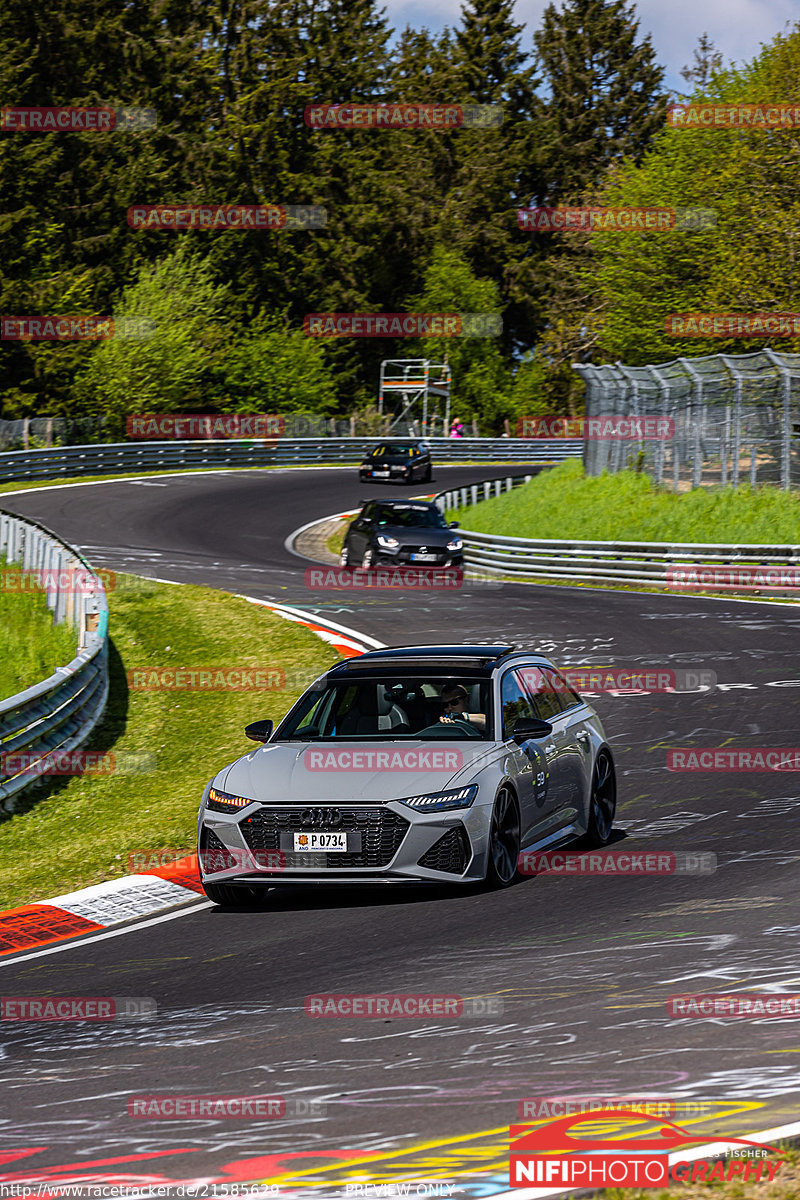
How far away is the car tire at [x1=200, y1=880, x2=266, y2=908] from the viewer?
9.67 metres

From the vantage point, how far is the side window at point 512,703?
33.5 feet

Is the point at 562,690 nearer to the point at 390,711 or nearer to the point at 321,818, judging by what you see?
the point at 390,711

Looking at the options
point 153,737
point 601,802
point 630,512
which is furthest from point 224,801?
point 630,512

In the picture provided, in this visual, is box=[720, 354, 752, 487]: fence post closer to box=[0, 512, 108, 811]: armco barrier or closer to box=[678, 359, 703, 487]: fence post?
box=[678, 359, 703, 487]: fence post

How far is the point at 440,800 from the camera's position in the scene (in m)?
9.16

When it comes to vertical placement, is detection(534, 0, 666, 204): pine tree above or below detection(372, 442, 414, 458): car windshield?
above

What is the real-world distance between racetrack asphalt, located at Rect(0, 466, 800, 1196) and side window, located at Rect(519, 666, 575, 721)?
1015 millimetres

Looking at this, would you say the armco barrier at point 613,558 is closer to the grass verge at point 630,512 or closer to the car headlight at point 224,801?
the grass verge at point 630,512

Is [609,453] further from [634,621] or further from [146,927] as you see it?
[146,927]

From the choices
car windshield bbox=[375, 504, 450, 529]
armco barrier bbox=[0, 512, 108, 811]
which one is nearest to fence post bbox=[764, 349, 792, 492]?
car windshield bbox=[375, 504, 450, 529]

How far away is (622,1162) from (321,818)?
15.1 ft

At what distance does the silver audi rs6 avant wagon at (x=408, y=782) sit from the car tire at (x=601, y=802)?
0.06 feet

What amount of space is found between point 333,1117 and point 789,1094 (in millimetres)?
1508

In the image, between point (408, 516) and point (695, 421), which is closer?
point (408, 516)
